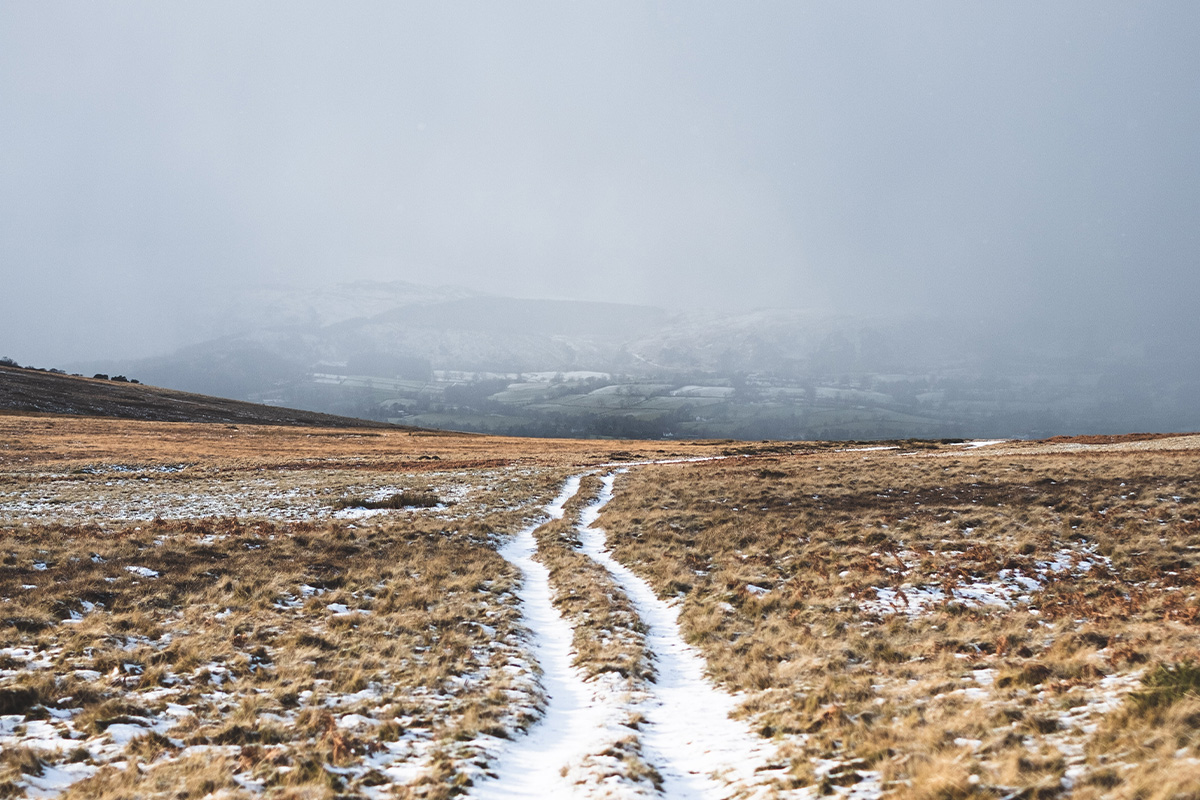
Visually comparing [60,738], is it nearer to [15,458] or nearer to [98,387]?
[15,458]

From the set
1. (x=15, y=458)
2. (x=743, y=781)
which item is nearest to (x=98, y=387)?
(x=15, y=458)

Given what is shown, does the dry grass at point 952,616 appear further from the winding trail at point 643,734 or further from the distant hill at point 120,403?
the distant hill at point 120,403

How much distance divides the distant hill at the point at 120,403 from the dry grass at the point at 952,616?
114m

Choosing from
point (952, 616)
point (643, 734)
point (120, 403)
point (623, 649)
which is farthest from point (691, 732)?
point (120, 403)

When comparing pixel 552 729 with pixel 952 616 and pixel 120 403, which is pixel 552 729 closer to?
pixel 952 616

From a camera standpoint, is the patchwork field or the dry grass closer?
the dry grass

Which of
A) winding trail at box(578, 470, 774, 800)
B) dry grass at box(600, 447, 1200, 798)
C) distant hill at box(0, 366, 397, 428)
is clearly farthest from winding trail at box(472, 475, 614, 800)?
distant hill at box(0, 366, 397, 428)

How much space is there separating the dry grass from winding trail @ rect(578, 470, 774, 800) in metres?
0.48

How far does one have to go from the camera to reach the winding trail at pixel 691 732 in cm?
823

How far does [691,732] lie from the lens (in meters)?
9.84

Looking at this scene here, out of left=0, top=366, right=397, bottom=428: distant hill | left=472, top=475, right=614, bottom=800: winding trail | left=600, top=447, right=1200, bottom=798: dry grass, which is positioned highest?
left=0, top=366, right=397, bottom=428: distant hill

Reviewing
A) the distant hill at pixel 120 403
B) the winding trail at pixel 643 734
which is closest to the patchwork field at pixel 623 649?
the winding trail at pixel 643 734

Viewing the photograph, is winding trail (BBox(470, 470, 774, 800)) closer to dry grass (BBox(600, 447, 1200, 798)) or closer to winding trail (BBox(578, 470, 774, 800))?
winding trail (BBox(578, 470, 774, 800))

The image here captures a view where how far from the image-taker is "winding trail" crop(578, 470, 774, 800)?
27.0 ft
